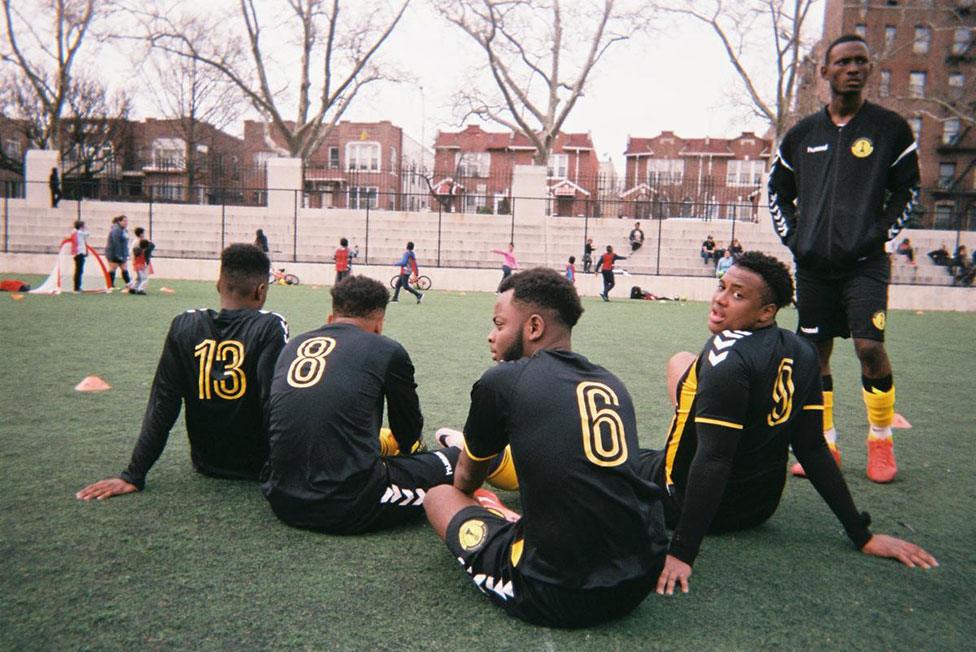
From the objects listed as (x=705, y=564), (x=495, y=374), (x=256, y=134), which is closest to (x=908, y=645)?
(x=705, y=564)

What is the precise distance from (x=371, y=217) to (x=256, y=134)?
3987cm

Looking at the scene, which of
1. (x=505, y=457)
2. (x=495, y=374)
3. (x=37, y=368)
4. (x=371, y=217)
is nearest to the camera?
(x=495, y=374)

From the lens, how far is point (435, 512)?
269 centimetres

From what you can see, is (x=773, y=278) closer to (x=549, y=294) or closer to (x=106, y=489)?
(x=549, y=294)

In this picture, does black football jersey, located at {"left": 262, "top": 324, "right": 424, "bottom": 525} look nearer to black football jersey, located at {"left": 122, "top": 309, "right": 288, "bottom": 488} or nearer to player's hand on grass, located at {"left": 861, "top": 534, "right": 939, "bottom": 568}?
black football jersey, located at {"left": 122, "top": 309, "right": 288, "bottom": 488}

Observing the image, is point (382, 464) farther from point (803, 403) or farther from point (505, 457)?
point (803, 403)

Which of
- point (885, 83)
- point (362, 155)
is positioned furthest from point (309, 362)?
point (362, 155)

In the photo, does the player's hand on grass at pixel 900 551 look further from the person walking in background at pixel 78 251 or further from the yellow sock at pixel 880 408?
the person walking in background at pixel 78 251

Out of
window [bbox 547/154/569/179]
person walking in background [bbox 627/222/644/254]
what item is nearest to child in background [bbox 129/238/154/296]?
person walking in background [bbox 627/222/644/254]

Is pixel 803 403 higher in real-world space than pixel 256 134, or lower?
lower

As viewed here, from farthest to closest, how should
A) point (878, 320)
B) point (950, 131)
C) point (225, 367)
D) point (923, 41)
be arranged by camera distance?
1. point (950, 131)
2. point (923, 41)
3. point (878, 320)
4. point (225, 367)

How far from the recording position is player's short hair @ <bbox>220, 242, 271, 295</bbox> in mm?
3508

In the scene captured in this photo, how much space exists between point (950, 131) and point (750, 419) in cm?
5594

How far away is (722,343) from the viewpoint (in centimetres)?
271
